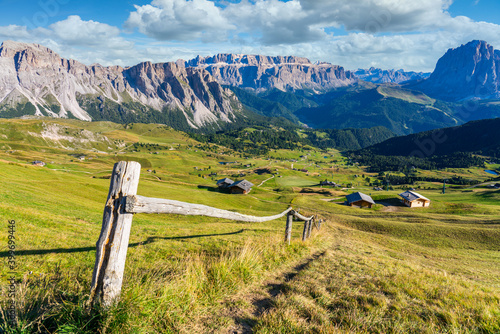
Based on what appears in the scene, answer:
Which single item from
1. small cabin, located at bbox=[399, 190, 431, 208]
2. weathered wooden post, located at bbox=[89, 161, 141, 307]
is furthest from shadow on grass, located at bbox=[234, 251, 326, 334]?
small cabin, located at bbox=[399, 190, 431, 208]

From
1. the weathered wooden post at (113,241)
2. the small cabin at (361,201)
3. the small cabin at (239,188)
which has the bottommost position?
the small cabin at (239,188)

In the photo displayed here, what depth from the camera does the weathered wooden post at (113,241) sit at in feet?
15.0

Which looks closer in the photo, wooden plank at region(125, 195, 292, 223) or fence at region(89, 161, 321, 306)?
fence at region(89, 161, 321, 306)

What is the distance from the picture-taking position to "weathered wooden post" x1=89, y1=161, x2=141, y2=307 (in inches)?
180

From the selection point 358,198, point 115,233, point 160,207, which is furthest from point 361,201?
point 115,233

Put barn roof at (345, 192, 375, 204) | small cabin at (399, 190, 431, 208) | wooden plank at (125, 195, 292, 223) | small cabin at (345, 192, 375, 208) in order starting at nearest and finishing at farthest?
wooden plank at (125, 195, 292, 223), small cabin at (399, 190, 431, 208), small cabin at (345, 192, 375, 208), barn roof at (345, 192, 375, 204)

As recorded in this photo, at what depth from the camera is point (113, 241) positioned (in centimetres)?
476

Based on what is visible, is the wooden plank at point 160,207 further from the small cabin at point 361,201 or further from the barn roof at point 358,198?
the small cabin at point 361,201

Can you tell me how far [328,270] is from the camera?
962 centimetres

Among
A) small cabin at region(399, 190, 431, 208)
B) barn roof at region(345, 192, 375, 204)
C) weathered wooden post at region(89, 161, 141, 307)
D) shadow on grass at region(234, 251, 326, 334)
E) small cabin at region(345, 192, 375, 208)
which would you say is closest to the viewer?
weathered wooden post at region(89, 161, 141, 307)

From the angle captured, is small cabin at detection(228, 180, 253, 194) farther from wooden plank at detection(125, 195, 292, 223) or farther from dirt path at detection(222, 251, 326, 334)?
wooden plank at detection(125, 195, 292, 223)

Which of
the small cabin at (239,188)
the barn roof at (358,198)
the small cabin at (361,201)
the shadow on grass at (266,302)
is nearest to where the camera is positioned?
the shadow on grass at (266,302)

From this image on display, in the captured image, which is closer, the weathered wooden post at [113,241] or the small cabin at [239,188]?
the weathered wooden post at [113,241]

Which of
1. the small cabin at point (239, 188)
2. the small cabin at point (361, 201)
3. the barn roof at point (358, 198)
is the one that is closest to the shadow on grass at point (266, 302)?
the barn roof at point (358, 198)
